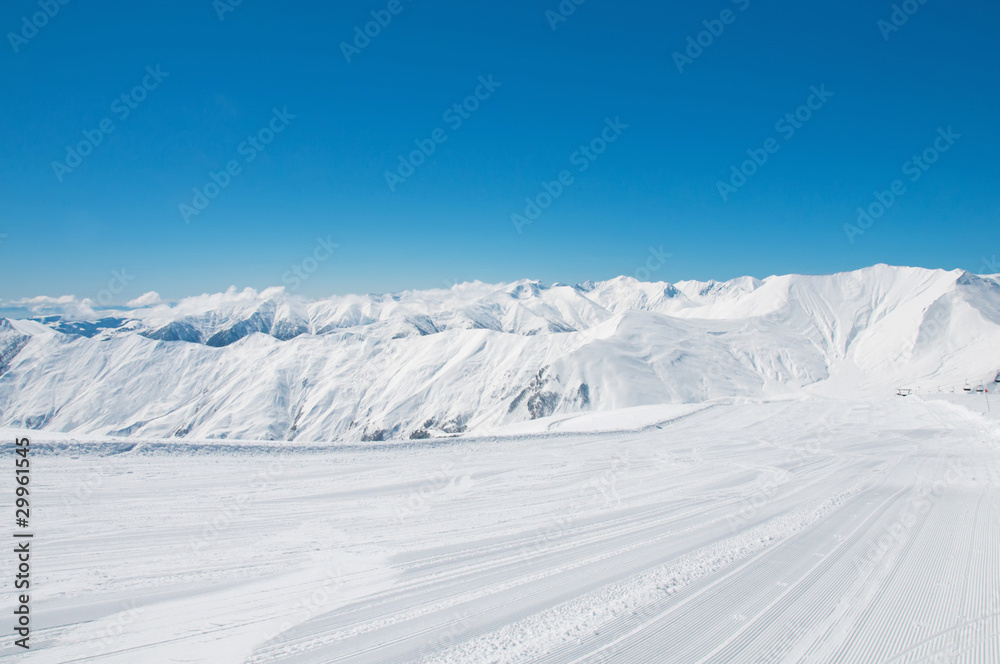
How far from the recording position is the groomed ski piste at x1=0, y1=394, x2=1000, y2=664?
5402 mm

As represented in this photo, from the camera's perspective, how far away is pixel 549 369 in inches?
3236

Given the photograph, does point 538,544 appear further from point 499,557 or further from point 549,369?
point 549,369

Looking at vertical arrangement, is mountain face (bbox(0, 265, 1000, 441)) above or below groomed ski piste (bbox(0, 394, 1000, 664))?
above

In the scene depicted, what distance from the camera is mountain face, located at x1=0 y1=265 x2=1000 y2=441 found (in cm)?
7388

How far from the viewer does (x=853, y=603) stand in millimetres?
6363

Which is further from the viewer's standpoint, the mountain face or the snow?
the mountain face

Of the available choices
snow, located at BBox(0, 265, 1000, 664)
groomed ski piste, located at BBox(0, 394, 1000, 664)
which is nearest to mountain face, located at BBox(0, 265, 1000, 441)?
snow, located at BBox(0, 265, 1000, 664)

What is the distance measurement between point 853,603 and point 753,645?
2.17 meters

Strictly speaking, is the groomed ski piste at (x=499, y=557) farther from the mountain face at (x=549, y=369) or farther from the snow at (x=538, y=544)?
the mountain face at (x=549, y=369)

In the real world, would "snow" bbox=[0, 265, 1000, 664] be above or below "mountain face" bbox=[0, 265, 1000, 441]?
below

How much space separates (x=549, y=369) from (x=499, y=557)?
7526 cm

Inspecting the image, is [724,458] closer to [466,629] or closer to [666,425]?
[666,425]

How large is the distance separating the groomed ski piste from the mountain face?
182ft

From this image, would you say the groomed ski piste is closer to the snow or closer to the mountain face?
the snow
